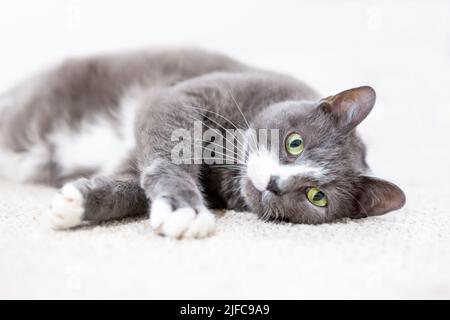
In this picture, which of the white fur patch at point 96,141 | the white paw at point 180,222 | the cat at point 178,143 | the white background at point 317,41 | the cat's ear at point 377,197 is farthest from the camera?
the white background at point 317,41

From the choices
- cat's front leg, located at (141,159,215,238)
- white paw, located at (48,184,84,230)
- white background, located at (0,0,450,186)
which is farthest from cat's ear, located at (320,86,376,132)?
white background, located at (0,0,450,186)

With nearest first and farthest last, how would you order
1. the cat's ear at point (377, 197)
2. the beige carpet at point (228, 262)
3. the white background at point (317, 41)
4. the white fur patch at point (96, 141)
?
the beige carpet at point (228, 262), the cat's ear at point (377, 197), the white fur patch at point (96, 141), the white background at point (317, 41)

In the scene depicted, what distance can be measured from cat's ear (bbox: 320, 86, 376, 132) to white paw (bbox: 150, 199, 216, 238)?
56cm

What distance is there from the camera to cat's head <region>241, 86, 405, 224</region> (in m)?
1.48

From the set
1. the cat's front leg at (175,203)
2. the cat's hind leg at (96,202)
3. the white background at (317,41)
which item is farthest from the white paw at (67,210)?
the white background at (317,41)

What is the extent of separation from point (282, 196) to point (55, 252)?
0.64m

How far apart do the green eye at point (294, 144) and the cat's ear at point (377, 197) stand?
235 mm

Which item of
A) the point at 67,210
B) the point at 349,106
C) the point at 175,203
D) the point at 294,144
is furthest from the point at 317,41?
the point at 67,210

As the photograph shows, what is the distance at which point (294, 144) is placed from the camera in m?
1.54

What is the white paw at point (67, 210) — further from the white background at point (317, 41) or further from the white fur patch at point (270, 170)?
the white background at point (317, 41)

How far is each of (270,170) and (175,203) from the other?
1.03 feet

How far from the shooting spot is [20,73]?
2760 mm

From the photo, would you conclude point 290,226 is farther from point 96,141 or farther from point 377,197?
point 96,141

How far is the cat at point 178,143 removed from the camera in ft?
4.70
